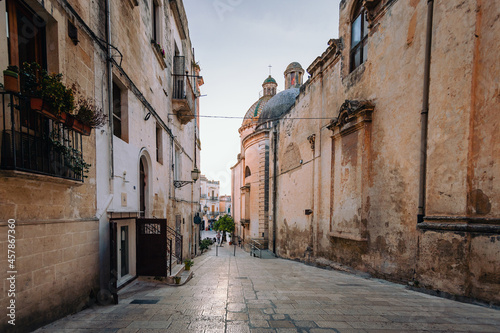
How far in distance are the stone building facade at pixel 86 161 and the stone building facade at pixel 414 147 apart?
19.9ft

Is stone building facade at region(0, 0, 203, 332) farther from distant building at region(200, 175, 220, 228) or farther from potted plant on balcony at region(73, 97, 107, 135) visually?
distant building at region(200, 175, 220, 228)

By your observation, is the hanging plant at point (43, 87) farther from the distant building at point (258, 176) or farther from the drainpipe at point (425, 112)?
the distant building at point (258, 176)

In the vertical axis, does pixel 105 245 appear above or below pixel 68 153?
below

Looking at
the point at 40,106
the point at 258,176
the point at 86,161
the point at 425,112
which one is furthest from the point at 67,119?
the point at 258,176

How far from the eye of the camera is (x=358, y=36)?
8.51m

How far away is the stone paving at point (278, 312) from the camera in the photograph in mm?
3461

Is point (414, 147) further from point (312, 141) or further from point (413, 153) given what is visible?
point (312, 141)

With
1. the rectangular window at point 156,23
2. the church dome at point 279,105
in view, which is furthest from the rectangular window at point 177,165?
the church dome at point 279,105

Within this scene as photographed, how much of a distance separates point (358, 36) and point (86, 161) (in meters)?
9.20

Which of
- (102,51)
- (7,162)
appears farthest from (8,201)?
(102,51)

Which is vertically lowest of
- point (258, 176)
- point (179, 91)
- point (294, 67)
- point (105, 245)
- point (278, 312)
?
point (278, 312)

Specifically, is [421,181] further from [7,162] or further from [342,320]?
[7,162]

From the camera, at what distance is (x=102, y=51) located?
497 centimetres

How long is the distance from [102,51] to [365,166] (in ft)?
24.5
